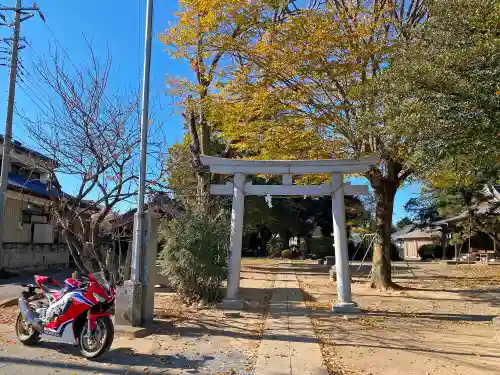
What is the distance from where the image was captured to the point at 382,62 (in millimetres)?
13281

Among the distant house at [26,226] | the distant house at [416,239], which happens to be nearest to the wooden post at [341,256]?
the distant house at [26,226]

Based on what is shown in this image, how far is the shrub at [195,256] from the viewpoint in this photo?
458 inches

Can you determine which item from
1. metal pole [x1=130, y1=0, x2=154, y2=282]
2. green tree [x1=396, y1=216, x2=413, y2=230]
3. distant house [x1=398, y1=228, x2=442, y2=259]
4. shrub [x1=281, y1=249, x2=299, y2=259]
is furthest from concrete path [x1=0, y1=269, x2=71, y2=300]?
green tree [x1=396, y1=216, x2=413, y2=230]

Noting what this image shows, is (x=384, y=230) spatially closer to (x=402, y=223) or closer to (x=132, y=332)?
(x=132, y=332)

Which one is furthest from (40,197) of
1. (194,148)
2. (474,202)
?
(474,202)

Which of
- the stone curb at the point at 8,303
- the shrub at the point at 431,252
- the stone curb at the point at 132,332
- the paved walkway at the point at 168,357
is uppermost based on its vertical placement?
the shrub at the point at 431,252

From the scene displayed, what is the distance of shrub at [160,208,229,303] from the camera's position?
1163 cm

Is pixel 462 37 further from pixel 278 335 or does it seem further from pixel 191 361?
pixel 191 361

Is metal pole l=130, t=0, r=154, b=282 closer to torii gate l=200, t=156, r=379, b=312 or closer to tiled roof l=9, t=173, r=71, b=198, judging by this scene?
torii gate l=200, t=156, r=379, b=312

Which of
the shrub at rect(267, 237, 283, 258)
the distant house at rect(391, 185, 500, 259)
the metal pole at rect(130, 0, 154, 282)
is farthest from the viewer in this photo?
the shrub at rect(267, 237, 283, 258)

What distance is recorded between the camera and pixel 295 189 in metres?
12.2

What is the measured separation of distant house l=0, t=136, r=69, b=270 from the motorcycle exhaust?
10.7 meters

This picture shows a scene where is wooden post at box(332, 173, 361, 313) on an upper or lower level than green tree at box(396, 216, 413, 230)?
lower

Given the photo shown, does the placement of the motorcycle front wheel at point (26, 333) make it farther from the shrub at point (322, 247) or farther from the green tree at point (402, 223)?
the green tree at point (402, 223)
